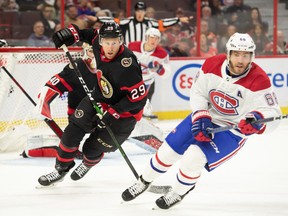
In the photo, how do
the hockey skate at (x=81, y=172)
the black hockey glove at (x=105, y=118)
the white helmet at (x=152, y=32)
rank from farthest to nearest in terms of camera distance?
the white helmet at (x=152, y=32) < the hockey skate at (x=81, y=172) < the black hockey glove at (x=105, y=118)

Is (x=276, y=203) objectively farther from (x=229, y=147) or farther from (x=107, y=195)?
(x=107, y=195)

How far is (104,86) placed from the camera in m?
4.62

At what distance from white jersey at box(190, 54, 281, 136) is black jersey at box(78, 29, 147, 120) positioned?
0.47 metres

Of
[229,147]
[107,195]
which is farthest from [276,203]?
[107,195]

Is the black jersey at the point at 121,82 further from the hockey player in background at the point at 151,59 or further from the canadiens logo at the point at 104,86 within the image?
the hockey player in background at the point at 151,59

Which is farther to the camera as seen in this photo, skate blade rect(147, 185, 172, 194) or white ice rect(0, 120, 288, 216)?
skate blade rect(147, 185, 172, 194)

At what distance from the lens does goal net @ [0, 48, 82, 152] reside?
622cm

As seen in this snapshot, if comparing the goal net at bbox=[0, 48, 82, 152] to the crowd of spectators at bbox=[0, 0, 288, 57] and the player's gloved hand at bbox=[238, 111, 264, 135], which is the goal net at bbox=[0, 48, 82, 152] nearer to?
the crowd of spectators at bbox=[0, 0, 288, 57]

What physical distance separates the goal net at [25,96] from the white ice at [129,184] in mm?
212

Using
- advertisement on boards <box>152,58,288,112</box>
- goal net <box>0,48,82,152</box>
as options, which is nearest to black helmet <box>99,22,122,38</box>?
goal net <box>0,48,82,152</box>

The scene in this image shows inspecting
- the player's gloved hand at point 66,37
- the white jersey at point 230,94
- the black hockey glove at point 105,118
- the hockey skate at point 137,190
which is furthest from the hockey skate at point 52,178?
the white jersey at point 230,94

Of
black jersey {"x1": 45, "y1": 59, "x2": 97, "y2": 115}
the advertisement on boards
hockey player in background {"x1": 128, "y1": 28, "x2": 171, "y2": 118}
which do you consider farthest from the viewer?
the advertisement on boards

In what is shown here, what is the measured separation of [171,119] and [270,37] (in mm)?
1512

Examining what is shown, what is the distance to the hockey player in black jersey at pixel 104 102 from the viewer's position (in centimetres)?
452
